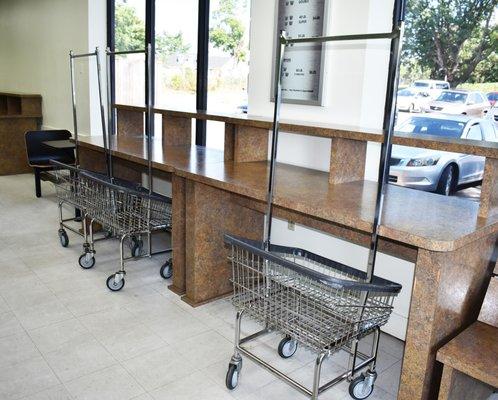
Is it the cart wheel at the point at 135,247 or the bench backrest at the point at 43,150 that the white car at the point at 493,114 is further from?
the bench backrest at the point at 43,150

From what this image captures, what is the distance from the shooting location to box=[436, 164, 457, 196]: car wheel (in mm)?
2670

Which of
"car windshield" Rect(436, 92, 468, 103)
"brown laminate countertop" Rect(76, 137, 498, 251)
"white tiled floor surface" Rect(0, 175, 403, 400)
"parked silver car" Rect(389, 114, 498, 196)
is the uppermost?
"car windshield" Rect(436, 92, 468, 103)

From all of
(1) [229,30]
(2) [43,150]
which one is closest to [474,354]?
(1) [229,30]

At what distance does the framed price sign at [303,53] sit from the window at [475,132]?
0.88 metres

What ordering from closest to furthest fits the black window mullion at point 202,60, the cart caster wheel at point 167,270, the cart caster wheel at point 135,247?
1. the cart caster wheel at point 167,270
2. the cart caster wheel at point 135,247
3. the black window mullion at point 202,60

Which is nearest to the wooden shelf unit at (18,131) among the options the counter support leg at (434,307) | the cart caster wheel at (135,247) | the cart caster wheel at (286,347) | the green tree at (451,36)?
the cart caster wheel at (135,247)

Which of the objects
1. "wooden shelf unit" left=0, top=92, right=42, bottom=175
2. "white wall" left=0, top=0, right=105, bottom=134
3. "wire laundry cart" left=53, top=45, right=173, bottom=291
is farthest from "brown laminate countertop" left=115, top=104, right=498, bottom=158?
"wooden shelf unit" left=0, top=92, right=42, bottom=175

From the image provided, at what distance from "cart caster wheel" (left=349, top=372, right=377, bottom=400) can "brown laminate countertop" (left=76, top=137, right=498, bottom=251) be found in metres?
0.75

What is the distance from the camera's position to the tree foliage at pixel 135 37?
15.0ft

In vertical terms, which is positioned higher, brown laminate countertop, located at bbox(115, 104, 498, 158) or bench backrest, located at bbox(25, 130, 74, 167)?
brown laminate countertop, located at bbox(115, 104, 498, 158)

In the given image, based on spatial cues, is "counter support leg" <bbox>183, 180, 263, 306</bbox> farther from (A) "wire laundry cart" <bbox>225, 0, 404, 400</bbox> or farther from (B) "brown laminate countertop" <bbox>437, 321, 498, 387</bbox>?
(B) "brown laminate countertop" <bbox>437, 321, 498, 387</bbox>

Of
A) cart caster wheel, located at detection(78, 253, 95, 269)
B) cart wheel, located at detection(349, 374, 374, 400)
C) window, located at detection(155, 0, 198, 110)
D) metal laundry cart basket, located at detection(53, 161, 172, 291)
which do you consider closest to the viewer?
cart wheel, located at detection(349, 374, 374, 400)

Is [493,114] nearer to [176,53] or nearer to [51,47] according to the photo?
[176,53]

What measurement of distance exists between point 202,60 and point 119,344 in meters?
2.64
